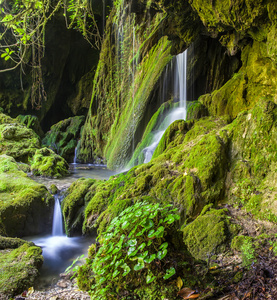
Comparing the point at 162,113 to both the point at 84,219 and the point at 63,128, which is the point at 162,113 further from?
the point at 63,128

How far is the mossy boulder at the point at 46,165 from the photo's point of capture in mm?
9000

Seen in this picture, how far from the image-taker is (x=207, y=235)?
2.79 meters

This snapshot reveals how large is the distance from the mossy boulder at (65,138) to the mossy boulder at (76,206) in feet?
35.7

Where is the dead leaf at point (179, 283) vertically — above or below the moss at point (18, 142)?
below

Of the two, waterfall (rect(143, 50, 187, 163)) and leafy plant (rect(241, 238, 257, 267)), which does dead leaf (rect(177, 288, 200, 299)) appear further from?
waterfall (rect(143, 50, 187, 163))

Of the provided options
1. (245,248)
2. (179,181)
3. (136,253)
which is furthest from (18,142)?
(245,248)

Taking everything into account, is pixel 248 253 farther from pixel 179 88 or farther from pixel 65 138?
pixel 65 138

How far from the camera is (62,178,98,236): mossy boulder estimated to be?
16.6ft

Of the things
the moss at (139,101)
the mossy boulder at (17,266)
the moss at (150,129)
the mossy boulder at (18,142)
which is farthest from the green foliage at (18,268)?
the mossy boulder at (18,142)

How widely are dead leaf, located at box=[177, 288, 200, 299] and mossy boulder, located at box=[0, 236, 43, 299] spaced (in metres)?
2.15

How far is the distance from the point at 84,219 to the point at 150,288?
3394 mm

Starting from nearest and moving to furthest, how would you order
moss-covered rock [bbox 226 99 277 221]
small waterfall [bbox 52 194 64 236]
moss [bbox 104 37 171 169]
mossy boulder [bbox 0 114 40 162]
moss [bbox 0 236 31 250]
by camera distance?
moss-covered rock [bbox 226 99 277 221] < moss [bbox 0 236 31 250] < small waterfall [bbox 52 194 64 236] < moss [bbox 104 37 171 169] < mossy boulder [bbox 0 114 40 162]

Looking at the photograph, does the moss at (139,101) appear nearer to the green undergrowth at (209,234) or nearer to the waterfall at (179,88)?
the waterfall at (179,88)

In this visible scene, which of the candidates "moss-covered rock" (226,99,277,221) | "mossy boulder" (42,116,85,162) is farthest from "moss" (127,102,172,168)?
"mossy boulder" (42,116,85,162)
